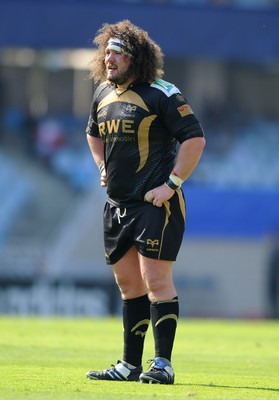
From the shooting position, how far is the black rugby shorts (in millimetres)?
6816

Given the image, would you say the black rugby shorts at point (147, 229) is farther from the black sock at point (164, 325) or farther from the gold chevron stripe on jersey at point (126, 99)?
the gold chevron stripe on jersey at point (126, 99)

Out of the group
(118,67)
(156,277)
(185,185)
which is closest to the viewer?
(156,277)

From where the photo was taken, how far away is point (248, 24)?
81.9 feet

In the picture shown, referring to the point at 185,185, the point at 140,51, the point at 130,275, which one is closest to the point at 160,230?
the point at 130,275

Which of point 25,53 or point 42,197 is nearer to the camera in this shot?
point 42,197

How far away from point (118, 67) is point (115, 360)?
8.34 feet

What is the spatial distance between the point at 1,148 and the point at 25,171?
976mm

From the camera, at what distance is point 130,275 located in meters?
7.02

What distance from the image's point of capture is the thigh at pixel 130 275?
701 centimetres

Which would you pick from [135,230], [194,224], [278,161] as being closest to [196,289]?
[194,224]

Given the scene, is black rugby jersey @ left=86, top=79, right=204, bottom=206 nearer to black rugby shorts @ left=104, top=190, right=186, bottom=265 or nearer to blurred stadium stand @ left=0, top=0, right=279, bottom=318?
black rugby shorts @ left=104, top=190, right=186, bottom=265

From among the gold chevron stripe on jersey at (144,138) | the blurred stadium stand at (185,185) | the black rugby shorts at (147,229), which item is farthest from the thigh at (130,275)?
the blurred stadium stand at (185,185)

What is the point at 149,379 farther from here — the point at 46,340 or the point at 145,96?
the point at 46,340

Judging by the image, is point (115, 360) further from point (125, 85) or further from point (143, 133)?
point (125, 85)
